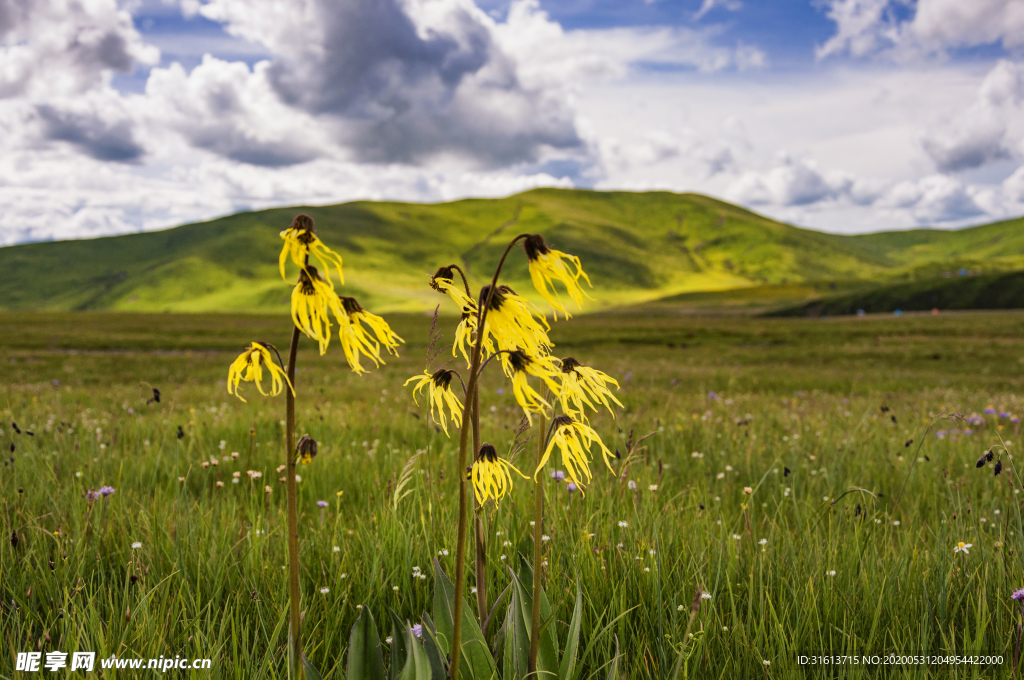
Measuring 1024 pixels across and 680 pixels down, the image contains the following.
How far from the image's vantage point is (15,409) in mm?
9281

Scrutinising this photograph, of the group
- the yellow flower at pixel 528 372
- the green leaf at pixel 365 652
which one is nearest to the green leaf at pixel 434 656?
the green leaf at pixel 365 652

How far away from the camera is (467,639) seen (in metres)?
2.07

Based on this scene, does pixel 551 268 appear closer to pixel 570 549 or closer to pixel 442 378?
pixel 442 378

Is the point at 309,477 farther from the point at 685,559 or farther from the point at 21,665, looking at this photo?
the point at 685,559

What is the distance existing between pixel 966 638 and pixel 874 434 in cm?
581

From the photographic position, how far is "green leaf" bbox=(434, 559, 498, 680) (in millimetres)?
A: 2023

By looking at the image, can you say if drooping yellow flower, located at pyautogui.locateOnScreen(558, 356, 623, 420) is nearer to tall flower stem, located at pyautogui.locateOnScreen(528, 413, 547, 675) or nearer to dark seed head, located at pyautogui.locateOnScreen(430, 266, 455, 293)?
tall flower stem, located at pyautogui.locateOnScreen(528, 413, 547, 675)

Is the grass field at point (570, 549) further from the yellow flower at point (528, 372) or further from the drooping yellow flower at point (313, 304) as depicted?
the drooping yellow flower at point (313, 304)

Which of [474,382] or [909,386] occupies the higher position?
[474,382]

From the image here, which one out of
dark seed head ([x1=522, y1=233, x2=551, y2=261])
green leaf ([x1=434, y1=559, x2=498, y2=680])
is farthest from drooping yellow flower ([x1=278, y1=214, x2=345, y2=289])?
green leaf ([x1=434, y1=559, x2=498, y2=680])

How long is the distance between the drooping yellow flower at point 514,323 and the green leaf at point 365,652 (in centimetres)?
104

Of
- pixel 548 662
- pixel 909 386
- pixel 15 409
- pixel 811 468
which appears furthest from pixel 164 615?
pixel 909 386

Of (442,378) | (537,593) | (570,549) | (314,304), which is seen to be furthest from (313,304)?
(570,549)

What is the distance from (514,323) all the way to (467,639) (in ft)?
4.09
